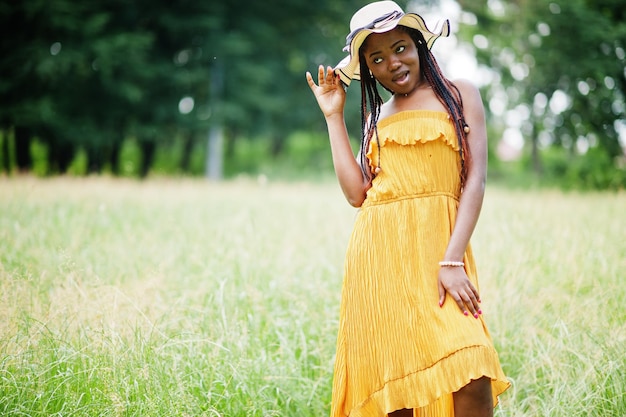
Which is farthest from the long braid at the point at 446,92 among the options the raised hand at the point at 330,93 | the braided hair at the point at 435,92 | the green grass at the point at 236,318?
the green grass at the point at 236,318

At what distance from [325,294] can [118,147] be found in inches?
645

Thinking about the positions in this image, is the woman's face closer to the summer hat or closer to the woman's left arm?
the summer hat

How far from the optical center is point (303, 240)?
5.11 metres

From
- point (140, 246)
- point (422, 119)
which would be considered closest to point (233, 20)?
point (140, 246)

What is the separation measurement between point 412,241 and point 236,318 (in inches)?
60.4

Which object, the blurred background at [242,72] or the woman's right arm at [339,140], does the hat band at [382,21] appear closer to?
the woman's right arm at [339,140]

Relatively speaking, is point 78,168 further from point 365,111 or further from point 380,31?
point 380,31

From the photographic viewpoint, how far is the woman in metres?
1.86

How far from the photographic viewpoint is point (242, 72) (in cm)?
1738

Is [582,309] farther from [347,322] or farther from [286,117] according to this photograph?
[286,117]

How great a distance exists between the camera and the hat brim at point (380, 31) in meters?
2.01

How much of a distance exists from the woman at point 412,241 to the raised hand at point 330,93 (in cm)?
5

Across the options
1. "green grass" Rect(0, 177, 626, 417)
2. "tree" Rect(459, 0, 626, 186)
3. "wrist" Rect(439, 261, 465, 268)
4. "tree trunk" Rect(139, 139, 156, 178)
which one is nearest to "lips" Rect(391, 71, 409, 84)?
"wrist" Rect(439, 261, 465, 268)

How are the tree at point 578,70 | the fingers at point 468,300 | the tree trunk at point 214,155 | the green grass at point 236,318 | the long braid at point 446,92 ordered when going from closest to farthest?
Result: 1. the fingers at point 468,300
2. the long braid at point 446,92
3. the green grass at point 236,318
4. the tree at point 578,70
5. the tree trunk at point 214,155
